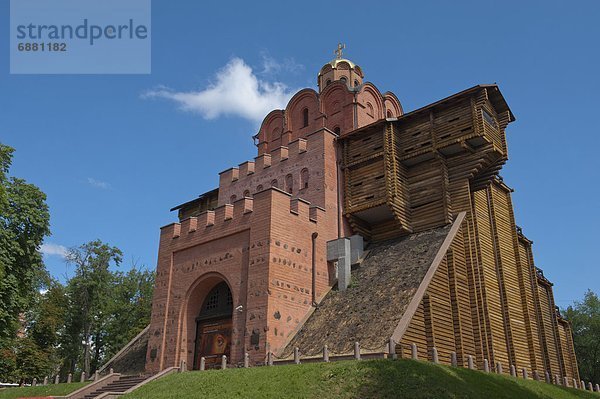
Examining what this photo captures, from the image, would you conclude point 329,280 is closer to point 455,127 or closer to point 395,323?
point 395,323

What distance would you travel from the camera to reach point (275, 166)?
95.0 ft

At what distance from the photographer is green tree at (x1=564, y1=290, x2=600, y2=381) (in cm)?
4494

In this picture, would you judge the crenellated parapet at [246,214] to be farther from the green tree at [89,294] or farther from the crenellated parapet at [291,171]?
the green tree at [89,294]

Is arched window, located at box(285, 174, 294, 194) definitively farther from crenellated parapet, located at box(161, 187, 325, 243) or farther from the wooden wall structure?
the wooden wall structure

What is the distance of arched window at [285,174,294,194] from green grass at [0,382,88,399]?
42.3 ft

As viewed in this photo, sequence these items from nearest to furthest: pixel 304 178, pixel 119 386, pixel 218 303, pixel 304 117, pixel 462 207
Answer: pixel 119 386
pixel 462 207
pixel 218 303
pixel 304 178
pixel 304 117

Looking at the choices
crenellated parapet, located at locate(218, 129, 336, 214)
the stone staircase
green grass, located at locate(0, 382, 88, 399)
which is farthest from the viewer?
crenellated parapet, located at locate(218, 129, 336, 214)

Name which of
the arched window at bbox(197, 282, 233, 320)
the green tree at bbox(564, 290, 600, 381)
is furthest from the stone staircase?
the green tree at bbox(564, 290, 600, 381)

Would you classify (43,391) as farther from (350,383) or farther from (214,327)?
(350,383)

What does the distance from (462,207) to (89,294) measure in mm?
28881

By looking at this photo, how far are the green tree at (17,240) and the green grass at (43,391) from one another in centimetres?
322

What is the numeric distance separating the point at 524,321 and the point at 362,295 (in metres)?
9.05

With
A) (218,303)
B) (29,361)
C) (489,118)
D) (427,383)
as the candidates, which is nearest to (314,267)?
(218,303)

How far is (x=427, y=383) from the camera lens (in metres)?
14.2
